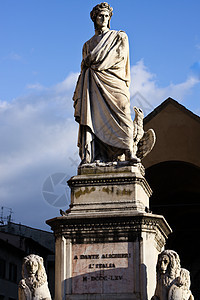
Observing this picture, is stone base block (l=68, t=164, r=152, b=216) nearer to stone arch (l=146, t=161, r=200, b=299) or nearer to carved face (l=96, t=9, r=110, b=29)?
carved face (l=96, t=9, r=110, b=29)

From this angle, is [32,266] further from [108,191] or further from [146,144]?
[146,144]

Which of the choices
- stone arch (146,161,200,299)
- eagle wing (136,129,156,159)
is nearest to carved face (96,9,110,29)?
eagle wing (136,129,156,159)

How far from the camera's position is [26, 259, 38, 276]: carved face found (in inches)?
414

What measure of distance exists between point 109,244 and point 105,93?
9.83 feet

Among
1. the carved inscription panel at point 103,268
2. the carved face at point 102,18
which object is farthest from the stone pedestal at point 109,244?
the carved face at point 102,18

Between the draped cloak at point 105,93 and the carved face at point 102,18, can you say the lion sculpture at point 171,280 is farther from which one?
the carved face at point 102,18

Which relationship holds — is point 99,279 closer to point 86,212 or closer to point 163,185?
point 86,212

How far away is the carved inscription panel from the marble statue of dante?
1.80 m

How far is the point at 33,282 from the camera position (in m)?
10.6

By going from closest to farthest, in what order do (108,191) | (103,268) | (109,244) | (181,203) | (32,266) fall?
(32,266) → (103,268) → (109,244) → (108,191) → (181,203)

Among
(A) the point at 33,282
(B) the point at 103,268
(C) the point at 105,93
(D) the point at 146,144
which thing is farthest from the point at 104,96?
(A) the point at 33,282

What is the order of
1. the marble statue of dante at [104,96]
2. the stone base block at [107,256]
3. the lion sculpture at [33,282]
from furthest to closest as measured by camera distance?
the marble statue of dante at [104,96] → the stone base block at [107,256] → the lion sculpture at [33,282]

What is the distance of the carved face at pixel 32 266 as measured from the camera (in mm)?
10523

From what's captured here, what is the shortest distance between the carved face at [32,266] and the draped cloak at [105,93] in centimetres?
276
